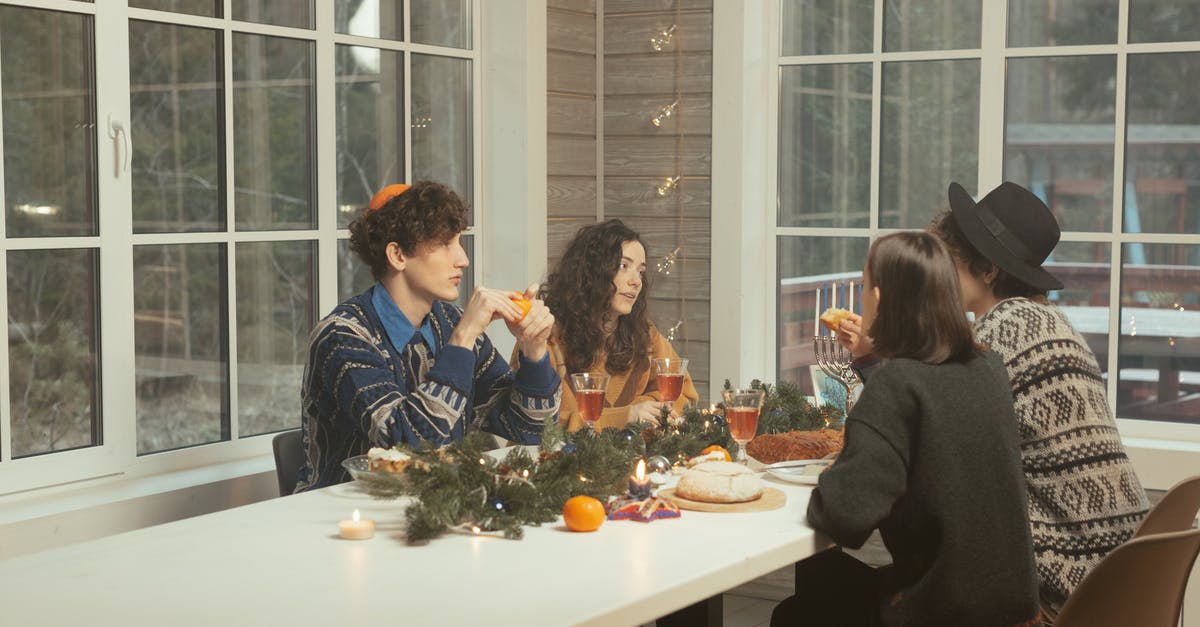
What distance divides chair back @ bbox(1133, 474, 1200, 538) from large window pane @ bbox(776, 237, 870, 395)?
196 cm

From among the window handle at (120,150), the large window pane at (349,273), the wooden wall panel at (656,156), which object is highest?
the wooden wall panel at (656,156)

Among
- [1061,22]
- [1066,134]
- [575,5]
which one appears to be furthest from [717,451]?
[575,5]

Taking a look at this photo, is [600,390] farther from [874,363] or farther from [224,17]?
[224,17]

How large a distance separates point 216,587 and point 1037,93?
301cm

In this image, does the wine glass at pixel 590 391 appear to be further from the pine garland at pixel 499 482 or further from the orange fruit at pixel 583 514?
the orange fruit at pixel 583 514

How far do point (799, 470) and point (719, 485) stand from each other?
323 mm

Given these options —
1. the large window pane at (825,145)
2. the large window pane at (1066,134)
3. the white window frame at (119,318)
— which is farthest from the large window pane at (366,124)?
the large window pane at (1066,134)

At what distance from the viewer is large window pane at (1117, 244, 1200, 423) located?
370 cm

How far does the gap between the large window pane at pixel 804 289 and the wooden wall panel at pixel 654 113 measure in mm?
482

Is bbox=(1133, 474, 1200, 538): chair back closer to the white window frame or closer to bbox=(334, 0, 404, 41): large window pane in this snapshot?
the white window frame

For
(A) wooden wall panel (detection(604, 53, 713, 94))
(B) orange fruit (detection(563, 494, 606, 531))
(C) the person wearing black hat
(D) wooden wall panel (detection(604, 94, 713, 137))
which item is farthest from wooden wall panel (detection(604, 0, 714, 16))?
(B) orange fruit (detection(563, 494, 606, 531))

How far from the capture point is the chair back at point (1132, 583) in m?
1.92

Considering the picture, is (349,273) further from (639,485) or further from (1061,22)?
(1061,22)

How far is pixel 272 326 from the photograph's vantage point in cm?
340
